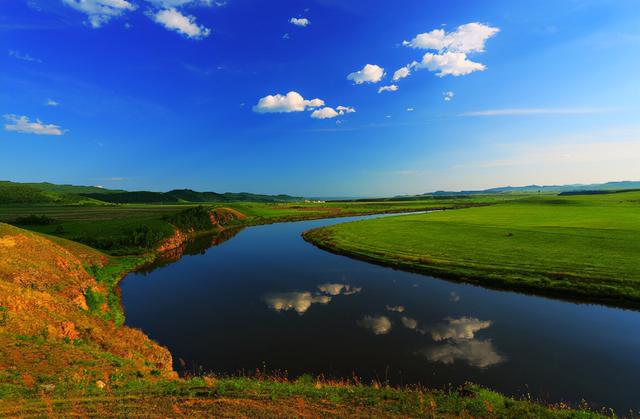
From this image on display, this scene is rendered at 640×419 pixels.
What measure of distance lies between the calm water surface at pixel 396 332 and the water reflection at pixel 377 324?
9cm

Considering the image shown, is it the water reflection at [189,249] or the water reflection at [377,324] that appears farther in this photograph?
the water reflection at [189,249]

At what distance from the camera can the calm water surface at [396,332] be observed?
18.8 m

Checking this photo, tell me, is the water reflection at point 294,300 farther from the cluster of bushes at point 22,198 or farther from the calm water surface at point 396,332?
the cluster of bushes at point 22,198

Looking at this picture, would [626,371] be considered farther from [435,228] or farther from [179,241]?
[179,241]

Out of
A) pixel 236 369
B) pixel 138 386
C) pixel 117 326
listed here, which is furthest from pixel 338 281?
pixel 138 386

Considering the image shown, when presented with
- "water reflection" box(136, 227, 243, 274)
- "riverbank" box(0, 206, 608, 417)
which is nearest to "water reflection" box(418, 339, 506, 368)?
"riverbank" box(0, 206, 608, 417)

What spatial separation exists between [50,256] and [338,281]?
32.7 meters

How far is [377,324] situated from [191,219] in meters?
78.7

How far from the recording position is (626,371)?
19.0 meters

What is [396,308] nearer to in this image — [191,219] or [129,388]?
[129,388]

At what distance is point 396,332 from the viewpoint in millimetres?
24531


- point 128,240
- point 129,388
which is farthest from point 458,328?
point 128,240

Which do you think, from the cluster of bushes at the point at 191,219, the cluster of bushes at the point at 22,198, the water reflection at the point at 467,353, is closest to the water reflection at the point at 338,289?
the water reflection at the point at 467,353

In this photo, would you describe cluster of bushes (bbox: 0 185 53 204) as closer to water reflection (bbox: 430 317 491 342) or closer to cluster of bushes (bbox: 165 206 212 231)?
cluster of bushes (bbox: 165 206 212 231)
